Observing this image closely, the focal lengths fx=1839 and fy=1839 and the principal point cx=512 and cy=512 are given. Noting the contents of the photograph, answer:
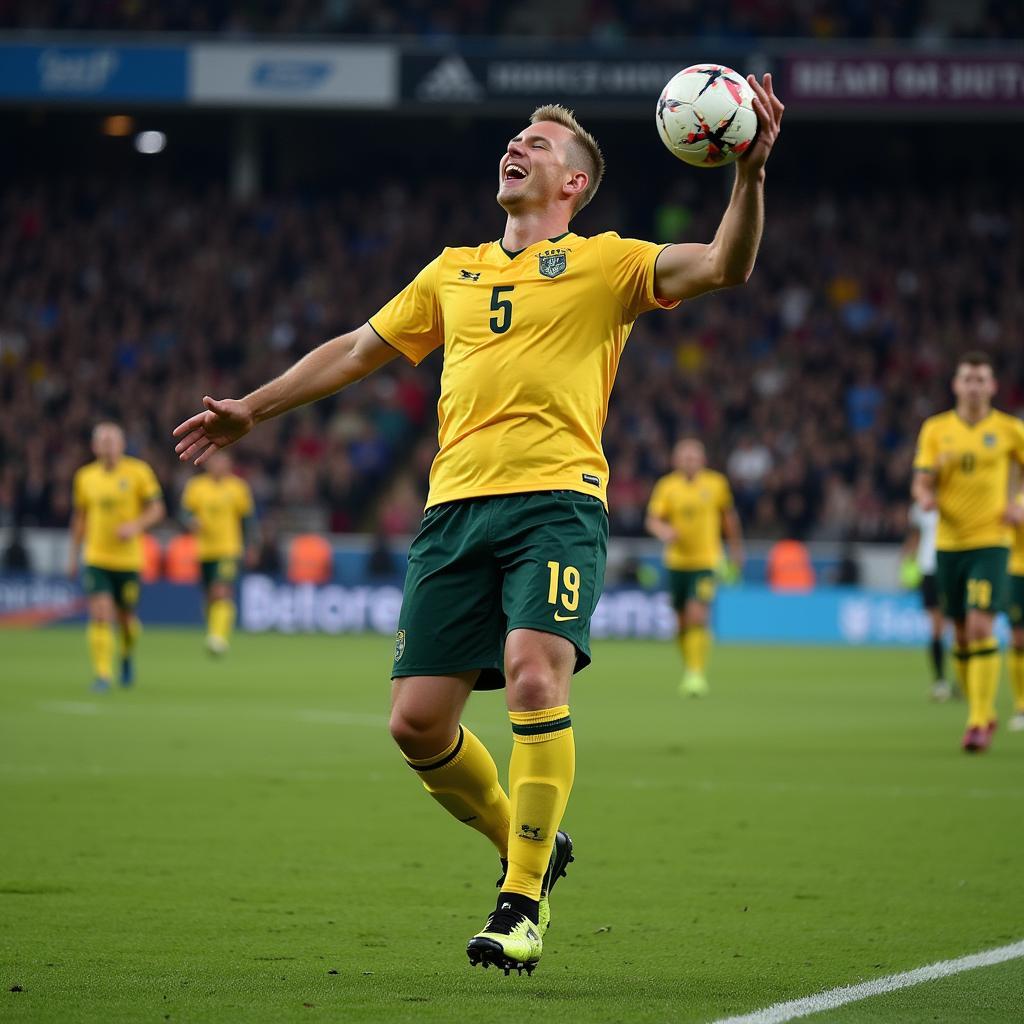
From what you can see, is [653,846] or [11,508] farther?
[11,508]

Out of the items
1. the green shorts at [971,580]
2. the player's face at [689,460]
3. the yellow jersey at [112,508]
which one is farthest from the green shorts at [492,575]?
the player's face at [689,460]

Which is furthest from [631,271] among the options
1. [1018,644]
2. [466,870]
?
[1018,644]

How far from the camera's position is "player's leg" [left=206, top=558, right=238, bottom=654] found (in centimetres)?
2147

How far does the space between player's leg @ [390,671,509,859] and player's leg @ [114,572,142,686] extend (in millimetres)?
11825

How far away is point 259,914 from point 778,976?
1.94m

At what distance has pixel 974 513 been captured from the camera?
469 inches

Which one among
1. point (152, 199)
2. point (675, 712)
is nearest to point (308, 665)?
point (675, 712)

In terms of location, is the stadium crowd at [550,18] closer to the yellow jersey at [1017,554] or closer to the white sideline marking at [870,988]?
the yellow jersey at [1017,554]

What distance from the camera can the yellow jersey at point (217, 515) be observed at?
2197 cm

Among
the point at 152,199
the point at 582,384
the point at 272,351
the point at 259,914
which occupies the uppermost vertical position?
the point at 152,199

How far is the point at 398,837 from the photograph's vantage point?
8.41 m

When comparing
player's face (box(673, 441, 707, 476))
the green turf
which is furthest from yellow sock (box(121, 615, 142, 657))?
player's face (box(673, 441, 707, 476))

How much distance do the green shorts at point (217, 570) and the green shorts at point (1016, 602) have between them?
10809 mm

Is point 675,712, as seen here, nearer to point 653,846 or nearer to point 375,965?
point 653,846
